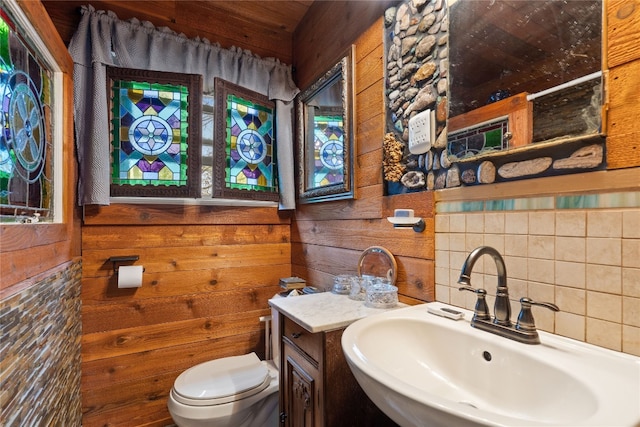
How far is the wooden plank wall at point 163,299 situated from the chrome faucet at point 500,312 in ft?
4.98

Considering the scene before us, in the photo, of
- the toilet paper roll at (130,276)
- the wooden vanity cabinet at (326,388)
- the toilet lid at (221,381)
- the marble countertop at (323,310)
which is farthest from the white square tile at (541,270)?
the toilet paper roll at (130,276)

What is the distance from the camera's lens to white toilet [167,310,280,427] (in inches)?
54.4

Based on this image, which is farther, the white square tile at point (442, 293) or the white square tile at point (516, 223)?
the white square tile at point (442, 293)

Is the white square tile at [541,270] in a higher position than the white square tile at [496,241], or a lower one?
lower

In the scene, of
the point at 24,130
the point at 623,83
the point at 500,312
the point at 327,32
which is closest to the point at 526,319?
the point at 500,312

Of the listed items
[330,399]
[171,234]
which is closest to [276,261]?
[171,234]

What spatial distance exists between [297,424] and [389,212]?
92 cm

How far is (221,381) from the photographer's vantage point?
4.99ft

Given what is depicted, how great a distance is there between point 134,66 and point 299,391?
6.09 feet

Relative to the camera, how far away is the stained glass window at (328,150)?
1.69 meters

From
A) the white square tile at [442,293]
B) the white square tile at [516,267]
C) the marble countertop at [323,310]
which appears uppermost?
the white square tile at [516,267]

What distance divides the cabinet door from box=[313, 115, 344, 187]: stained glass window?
2.97 ft

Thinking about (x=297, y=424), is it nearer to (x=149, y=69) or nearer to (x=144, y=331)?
(x=144, y=331)

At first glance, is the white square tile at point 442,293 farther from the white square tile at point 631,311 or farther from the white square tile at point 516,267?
the white square tile at point 631,311
